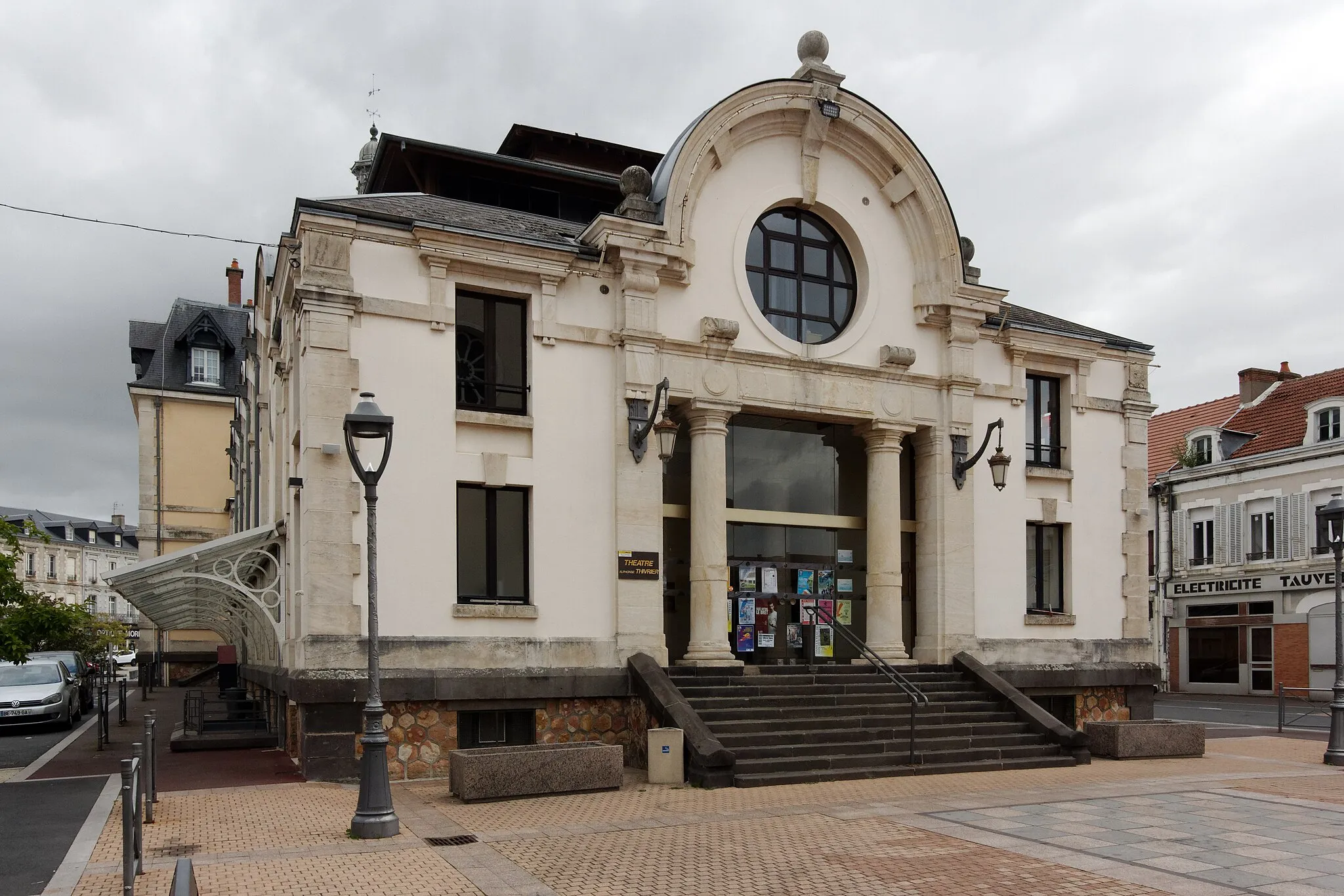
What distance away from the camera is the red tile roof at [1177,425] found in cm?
4284

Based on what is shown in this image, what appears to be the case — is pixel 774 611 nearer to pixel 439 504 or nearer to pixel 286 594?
pixel 439 504

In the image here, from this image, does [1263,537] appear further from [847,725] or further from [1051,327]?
[847,725]

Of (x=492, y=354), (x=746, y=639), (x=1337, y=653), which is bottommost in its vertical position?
(x=1337, y=653)

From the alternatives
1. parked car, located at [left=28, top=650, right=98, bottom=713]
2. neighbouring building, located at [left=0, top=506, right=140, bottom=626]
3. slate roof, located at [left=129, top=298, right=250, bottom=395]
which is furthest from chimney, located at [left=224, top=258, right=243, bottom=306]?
neighbouring building, located at [left=0, top=506, right=140, bottom=626]

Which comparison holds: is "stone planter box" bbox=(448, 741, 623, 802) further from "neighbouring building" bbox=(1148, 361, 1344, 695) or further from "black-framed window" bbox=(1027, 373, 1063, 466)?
"neighbouring building" bbox=(1148, 361, 1344, 695)

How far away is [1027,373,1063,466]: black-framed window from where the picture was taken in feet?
68.8

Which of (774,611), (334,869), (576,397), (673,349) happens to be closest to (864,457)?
(774,611)

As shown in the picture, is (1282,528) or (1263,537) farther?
(1263,537)

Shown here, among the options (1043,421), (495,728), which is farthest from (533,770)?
(1043,421)

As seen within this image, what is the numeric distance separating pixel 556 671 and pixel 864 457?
710 cm

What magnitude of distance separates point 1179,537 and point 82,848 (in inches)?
1534

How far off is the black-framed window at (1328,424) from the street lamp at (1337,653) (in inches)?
778

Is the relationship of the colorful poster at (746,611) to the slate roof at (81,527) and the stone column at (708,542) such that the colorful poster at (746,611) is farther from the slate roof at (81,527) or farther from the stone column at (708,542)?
the slate roof at (81,527)

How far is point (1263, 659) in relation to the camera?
38250mm
